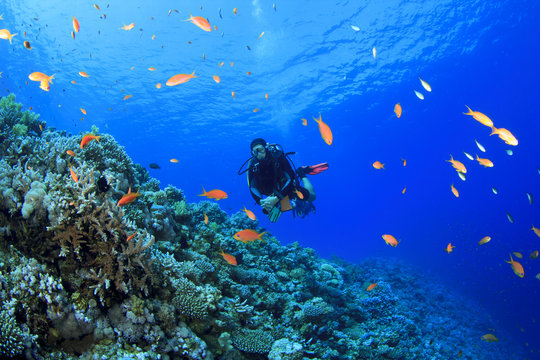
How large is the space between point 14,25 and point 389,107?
51.3m

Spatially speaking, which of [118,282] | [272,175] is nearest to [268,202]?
[272,175]

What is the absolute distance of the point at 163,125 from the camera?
4856cm

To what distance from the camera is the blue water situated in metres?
24.7

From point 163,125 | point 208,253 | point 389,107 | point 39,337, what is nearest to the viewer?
point 39,337

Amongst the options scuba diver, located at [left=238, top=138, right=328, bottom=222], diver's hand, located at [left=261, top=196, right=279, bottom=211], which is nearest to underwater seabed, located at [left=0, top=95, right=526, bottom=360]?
diver's hand, located at [left=261, top=196, right=279, bottom=211]

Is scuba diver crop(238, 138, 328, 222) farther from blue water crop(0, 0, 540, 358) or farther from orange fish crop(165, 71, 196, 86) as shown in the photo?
blue water crop(0, 0, 540, 358)

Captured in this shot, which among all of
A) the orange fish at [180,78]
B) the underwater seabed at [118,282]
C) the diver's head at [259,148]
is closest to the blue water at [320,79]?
the orange fish at [180,78]

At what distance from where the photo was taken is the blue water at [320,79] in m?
24.7

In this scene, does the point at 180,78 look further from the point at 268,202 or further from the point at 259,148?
the point at 268,202

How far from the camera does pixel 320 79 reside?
3250cm

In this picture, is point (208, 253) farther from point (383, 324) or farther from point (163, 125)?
point (163, 125)

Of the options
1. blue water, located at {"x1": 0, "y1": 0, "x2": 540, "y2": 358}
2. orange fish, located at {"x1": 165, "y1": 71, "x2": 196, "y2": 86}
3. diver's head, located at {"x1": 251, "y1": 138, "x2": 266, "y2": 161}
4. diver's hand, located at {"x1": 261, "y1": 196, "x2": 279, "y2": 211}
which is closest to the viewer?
orange fish, located at {"x1": 165, "y1": 71, "x2": 196, "y2": 86}

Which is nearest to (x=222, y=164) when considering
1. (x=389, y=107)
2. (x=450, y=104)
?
(x=389, y=107)

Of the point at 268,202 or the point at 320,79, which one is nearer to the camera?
the point at 268,202
